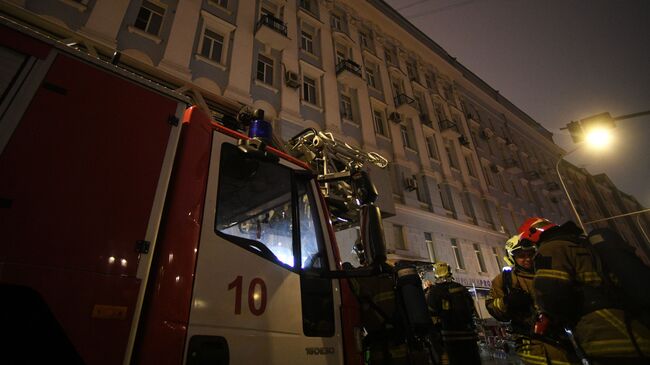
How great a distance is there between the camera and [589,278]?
2.29m

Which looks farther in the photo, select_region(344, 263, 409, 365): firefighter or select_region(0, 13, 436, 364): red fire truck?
select_region(344, 263, 409, 365): firefighter

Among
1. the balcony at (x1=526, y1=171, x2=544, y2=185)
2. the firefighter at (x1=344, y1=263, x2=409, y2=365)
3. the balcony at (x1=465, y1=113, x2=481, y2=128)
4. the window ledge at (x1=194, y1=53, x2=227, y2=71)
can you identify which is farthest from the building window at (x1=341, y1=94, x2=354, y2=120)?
the balcony at (x1=526, y1=171, x2=544, y2=185)

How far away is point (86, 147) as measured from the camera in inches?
55.8

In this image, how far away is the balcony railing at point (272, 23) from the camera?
11.0m

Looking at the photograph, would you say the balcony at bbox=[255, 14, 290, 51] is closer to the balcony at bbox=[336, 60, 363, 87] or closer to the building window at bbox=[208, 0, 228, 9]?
the building window at bbox=[208, 0, 228, 9]

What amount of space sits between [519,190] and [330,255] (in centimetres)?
2783

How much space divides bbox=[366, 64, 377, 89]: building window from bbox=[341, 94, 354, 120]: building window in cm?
268

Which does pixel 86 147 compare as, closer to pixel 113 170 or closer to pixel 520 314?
pixel 113 170

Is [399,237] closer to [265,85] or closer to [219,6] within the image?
[265,85]

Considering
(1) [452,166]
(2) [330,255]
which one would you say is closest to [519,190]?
(1) [452,166]

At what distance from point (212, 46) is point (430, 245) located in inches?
496

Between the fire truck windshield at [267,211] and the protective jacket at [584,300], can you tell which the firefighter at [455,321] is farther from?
the fire truck windshield at [267,211]

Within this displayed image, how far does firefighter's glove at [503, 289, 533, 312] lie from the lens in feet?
12.1

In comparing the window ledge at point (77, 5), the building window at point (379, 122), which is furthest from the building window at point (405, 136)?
the window ledge at point (77, 5)
